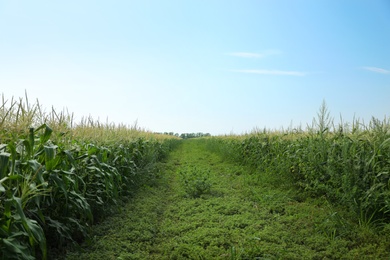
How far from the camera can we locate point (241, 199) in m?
7.14

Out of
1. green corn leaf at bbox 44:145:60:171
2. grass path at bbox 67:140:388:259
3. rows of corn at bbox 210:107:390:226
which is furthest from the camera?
rows of corn at bbox 210:107:390:226

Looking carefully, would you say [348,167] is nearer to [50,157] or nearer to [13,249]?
[50,157]

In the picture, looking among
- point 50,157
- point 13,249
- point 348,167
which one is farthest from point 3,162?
point 348,167

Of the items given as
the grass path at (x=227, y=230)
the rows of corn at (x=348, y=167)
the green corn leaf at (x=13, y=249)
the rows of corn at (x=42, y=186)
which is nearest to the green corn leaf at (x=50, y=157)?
the rows of corn at (x=42, y=186)

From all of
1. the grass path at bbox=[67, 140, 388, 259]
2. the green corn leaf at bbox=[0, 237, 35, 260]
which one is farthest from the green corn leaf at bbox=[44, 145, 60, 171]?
the grass path at bbox=[67, 140, 388, 259]

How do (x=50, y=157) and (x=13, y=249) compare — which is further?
(x=50, y=157)

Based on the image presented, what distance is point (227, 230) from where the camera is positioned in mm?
5039

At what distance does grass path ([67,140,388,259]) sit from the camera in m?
4.28

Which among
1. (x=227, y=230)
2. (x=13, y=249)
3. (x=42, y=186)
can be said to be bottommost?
(x=227, y=230)

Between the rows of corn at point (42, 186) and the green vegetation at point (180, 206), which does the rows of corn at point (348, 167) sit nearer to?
the green vegetation at point (180, 206)

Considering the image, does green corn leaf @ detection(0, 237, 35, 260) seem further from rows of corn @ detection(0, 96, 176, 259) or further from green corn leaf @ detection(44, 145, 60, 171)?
green corn leaf @ detection(44, 145, 60, 171)

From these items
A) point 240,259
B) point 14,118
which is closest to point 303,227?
point 240,259

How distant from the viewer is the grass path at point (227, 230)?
14.0 feet

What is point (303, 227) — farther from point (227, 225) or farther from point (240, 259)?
Answer: point (240, 259)
